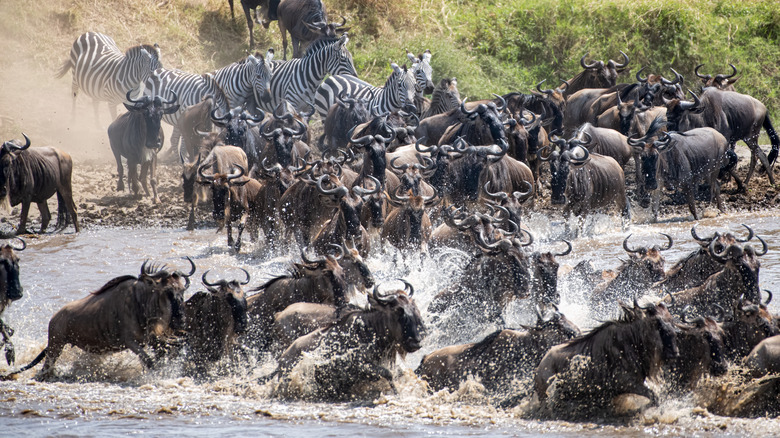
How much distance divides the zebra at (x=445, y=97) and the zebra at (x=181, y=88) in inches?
150

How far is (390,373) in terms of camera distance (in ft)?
21.7

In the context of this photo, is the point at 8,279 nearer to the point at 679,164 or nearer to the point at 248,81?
the point at 679,164

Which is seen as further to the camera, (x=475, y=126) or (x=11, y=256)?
(x=475, y=126)

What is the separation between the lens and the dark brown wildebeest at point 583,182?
12086 millimetres

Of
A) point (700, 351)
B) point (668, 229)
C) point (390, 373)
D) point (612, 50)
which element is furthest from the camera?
point (612, 50)

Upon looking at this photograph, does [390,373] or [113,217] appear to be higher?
[390,373]

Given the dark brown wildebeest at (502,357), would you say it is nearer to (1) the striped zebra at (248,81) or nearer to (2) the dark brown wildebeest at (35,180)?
(2) the dark brown wildebeest at (35,180)

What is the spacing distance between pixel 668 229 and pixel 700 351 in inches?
244

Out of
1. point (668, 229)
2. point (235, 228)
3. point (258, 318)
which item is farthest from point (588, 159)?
point (258, 318)

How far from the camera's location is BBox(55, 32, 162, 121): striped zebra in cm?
1852

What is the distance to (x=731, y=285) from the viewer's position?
23.9 ft

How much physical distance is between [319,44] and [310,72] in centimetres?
59

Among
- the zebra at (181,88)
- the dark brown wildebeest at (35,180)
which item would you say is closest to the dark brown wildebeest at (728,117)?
the zebra at (181,88)

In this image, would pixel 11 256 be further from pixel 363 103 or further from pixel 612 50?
pixel 612 50
